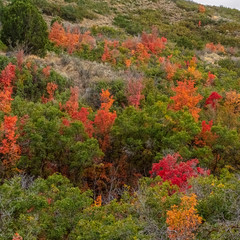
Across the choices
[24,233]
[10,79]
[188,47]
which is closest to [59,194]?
[24,233]

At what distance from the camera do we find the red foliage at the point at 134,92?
73.0 ft

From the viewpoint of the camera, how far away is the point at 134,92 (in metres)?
23.2

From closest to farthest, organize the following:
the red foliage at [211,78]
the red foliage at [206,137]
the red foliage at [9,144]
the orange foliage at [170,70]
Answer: the red foliage at [9,144] → the red foliage at [206,137] → the orange foliage at [170,70] → the red foliage at [211,78]

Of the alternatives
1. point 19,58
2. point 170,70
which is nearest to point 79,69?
point 19,58

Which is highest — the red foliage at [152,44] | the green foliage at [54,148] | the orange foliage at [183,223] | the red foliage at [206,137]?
the red foliage at [152,44]

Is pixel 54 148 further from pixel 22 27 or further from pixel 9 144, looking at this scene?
pixel 22 27

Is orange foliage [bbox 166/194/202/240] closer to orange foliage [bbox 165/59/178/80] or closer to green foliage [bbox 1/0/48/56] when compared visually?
green foliage [bbox 1/0/48/56]

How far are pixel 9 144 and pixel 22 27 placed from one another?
13084 mm

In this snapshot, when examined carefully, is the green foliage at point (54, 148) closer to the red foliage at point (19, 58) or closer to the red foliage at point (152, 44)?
the red foliage at point (19, 58)

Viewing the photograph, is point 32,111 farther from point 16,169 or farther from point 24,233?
point 24,233

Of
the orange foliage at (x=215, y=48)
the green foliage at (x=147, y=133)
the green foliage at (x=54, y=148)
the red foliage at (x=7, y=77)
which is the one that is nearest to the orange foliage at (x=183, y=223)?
the green foliage at (x=54, y=148)

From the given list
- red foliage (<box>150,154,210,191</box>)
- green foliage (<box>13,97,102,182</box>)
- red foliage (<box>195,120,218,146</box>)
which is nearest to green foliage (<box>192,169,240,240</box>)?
red foliage (<box>150,154,210,191</box>)

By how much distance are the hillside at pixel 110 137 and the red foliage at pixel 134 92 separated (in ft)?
0.32

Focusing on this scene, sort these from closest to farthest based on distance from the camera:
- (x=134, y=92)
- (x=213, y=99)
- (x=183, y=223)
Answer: (x=183, y=223) → (x=134, y=92) → (x=213, y=99)
